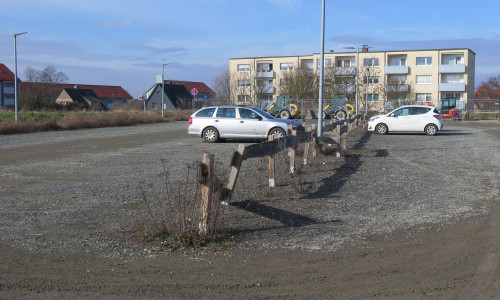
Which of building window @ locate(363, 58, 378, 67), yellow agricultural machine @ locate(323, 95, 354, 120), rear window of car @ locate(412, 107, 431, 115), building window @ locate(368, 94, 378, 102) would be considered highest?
building window @ locate(363, 58, 378, 67)

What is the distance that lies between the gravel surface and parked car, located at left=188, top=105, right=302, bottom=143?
19.4 feet

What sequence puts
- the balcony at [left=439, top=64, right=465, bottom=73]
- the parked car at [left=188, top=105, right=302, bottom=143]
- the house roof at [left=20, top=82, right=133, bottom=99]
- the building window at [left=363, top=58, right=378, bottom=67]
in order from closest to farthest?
the parked car at [left=188, top=105, right=302, bottom=143] → the balcony at [left=439, top=64, right=465, bottom=73] → the building window at [left=363, top=58, right=378, bottom=67] → the house roof at [left=20, top=82, right=133, bottom=99]

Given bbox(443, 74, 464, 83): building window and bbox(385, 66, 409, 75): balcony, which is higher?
bbox(385, 66, 409, 75): balcony

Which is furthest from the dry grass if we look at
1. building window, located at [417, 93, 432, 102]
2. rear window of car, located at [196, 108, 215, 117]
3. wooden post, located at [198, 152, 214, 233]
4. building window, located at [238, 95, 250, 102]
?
building window, located at [417, 93, 432, 102]

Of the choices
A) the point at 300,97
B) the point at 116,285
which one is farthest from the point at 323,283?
the point at 300,97

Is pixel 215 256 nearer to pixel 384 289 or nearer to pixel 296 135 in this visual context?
pixel 384 289

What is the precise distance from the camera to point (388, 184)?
36.7ft

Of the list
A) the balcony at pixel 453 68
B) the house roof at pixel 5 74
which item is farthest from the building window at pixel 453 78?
the house roof at pixel 5 74

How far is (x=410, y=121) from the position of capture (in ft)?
96.0

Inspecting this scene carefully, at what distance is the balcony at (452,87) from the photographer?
3024 inches

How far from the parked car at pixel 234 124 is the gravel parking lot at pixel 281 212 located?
22.2 feet

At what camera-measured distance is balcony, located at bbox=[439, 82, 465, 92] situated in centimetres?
7681

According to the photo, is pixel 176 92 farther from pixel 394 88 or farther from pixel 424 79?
pixel 394 88

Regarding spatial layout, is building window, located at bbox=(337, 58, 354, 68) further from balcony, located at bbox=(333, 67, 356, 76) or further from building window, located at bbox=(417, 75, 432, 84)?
building window, located at bbox=(417, 75, 432, 84)
